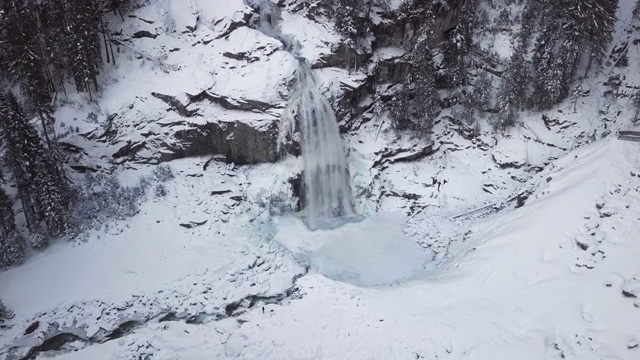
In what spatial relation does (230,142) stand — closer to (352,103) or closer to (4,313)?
(352,103)

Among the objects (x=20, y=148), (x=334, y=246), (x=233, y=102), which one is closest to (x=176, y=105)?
(x=233, y=102)

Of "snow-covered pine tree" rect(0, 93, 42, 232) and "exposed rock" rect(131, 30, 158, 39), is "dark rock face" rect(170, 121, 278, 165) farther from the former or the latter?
"exposed rock" rect(131, 30, 158, 39)

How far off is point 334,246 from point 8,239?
57.0 feet

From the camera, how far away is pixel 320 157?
1090 inches

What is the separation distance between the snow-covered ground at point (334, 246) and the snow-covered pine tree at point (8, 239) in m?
0.71

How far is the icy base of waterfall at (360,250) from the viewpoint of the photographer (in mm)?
22000

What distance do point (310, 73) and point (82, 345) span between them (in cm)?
2105

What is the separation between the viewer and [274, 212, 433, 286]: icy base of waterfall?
22.0 m

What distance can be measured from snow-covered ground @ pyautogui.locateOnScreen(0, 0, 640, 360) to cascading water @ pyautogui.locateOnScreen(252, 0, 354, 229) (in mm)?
Result: 959

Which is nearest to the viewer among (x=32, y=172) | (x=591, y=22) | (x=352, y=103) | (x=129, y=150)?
(x=32, y=172)

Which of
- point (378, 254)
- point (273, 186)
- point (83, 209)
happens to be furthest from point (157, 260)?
point (378, 254)

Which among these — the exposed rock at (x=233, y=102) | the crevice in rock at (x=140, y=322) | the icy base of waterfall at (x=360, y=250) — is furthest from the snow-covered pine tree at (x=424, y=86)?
the crevice in rock at (x=140, y=322)

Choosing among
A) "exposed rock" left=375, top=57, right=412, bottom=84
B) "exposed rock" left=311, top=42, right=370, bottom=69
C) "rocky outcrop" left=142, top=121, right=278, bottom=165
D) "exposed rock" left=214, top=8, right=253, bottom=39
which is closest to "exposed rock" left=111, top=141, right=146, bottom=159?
"rocky outcrop" left=142, top=121, right=278, bottom=165

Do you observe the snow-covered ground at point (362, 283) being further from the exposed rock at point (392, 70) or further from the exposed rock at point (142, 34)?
the exposed rock at point (142, 34)
